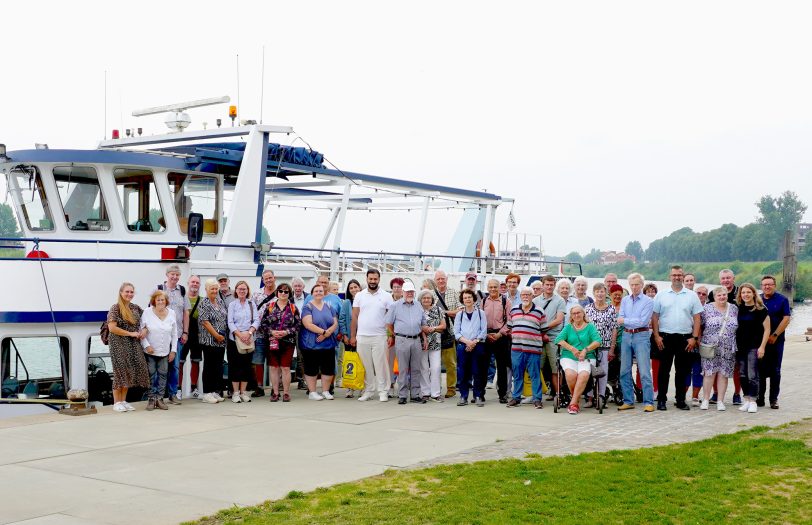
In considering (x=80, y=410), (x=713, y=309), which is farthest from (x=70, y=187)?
(x=713, y=309)

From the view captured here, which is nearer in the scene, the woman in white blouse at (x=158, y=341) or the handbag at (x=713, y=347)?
the woman in white blouse at (x=158, y=341)

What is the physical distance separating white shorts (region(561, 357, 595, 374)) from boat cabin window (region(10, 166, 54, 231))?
795 cm

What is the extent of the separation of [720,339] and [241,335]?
6338 mm

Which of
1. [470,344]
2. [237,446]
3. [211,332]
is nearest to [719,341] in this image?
[470,344]

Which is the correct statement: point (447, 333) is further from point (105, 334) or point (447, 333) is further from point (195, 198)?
point (195, 198)

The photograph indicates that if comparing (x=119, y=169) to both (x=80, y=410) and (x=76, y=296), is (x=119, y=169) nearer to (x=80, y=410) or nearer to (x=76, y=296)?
(x=76, y=296)

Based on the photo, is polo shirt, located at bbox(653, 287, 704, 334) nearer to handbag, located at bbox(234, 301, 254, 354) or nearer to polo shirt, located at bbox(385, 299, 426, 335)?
polo shirt, located at bbox(385, 299, 426, 335)

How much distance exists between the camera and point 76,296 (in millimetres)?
12289

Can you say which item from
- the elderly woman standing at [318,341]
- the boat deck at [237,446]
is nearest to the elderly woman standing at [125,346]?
the boat deck at [237,446]

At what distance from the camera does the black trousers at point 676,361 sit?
38.9 feet

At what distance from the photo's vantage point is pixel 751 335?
11.7 m

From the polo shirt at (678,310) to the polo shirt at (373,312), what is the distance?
3.74 m

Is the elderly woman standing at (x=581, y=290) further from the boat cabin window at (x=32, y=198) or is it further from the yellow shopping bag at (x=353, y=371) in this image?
the boat cabin window at (x=32, y=198)

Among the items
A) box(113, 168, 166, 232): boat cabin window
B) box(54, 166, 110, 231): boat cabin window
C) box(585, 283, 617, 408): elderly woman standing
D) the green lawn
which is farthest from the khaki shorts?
box(54, 166, 110, 231): boat cabin window
